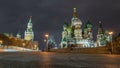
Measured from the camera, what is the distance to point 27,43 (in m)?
199

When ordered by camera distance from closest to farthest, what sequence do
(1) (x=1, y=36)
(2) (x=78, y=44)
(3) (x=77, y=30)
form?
(1) (x=1, y=36) → (2) (x=78, y=44) → (3) (x=77, y=30)

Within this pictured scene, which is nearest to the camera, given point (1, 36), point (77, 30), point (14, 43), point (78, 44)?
point (1, 36)

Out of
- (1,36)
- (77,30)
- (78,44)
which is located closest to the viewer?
(1,36)

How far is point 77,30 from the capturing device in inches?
7712

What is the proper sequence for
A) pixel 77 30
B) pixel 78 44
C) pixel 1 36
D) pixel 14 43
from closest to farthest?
Answer: pixel 1 36, pixel 14 43, pixel 78 44, pixel 77 30

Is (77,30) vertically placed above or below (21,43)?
above

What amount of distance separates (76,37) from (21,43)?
165 feet

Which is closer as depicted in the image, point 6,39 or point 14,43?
point 6,39

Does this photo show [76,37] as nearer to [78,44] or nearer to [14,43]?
[78,44]

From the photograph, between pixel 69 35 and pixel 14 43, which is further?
pixel 69 35

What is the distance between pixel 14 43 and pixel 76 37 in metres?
56.3

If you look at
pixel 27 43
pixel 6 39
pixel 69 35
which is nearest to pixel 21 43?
pixel 27 43

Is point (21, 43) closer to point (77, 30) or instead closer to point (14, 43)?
point (14, 43)

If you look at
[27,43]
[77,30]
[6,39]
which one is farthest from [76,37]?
[6,39]
